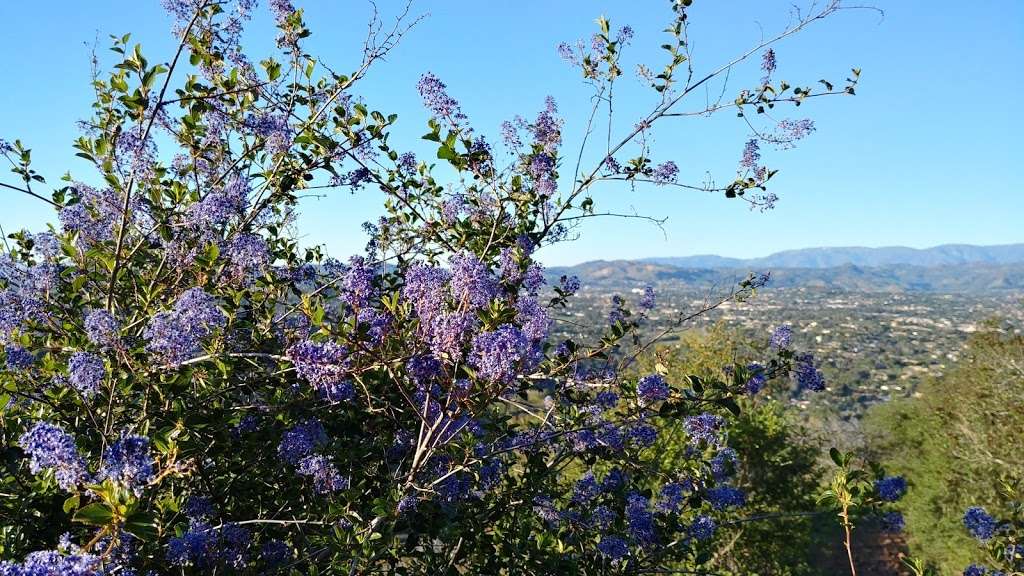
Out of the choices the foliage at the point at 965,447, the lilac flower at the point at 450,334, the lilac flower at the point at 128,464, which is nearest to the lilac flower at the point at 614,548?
the lilac flower at the point at 450,334

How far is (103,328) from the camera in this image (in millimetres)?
2793

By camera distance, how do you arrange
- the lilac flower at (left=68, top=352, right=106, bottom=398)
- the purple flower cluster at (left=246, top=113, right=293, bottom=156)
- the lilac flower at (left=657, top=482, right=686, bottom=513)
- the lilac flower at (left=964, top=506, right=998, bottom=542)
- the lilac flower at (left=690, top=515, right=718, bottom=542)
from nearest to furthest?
the lilac flower at (left=68, top=352, right=106, bottom=398)
the purple flower cluster at (left=246, top=113, right=293, bottom=156)
the lilac flower at (left=964, top=506, right=998, bottom=542)
the lilac flower at (left=657, top=482, right=686, bottom=513)
the lilac flower at (left=690, top=515, right=718, bottom=542)

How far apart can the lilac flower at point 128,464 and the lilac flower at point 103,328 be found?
81cm

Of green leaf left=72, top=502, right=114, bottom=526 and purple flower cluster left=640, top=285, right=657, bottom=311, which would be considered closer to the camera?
green leaf left=72, top=502, right=114, bottom=526

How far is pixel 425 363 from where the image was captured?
3.01m

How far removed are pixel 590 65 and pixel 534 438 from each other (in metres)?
2.95

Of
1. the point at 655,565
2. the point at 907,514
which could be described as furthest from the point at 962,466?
the point at 655,565

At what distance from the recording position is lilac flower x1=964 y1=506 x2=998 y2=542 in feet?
14.8

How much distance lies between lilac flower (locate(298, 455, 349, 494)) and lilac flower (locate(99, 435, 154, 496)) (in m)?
1.08

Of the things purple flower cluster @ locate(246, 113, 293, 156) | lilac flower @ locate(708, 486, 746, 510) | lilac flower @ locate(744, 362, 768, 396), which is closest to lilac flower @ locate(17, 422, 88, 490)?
purple flower cluster @ locate(246, 113, 293, 156)

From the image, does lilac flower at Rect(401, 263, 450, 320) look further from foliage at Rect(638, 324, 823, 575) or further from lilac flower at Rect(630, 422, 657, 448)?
foliage at Rect(638, 324, 823, 575)

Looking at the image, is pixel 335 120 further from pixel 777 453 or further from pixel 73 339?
pixel 777 453

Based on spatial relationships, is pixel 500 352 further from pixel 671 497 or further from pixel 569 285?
pixel 671 497

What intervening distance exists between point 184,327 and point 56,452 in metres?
0.87
